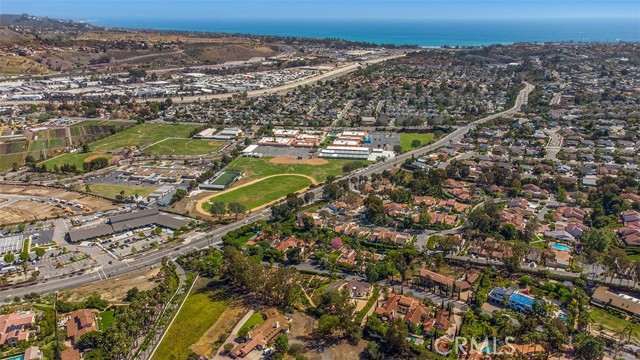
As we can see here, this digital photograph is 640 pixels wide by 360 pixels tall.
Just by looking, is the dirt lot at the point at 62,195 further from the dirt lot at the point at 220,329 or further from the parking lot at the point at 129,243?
the dirt lot at the point at 220,329

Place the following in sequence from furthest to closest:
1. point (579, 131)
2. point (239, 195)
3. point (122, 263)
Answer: point (579, 131), point (239, 195), point (122, 263)

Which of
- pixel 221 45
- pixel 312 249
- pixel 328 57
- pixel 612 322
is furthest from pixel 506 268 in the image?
pixel 221 45

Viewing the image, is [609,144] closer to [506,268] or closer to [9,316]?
[506,268]

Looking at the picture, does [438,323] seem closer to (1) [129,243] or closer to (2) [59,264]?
(1) [129,243]

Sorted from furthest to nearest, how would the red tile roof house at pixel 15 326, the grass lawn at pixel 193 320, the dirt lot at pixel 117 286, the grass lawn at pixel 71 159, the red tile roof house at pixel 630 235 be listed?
the grass lawn at pixel 71 159
the red tile roof house at pixel 630 235
the dirt lot at pixel 117 286
the red tile roof house at pixel 15 326
the grass lawn at pixel 193 320

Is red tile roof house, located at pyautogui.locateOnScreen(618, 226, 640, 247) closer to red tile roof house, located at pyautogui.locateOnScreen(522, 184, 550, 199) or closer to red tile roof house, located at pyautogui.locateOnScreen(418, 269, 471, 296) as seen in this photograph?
red tile roof house, located at pyautogui.locateOnScreen(522, 184, 550, 199)

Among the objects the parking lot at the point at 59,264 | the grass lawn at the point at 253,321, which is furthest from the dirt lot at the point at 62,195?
the grass lawn at the point at 253,321

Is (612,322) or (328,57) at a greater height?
(328,57)
